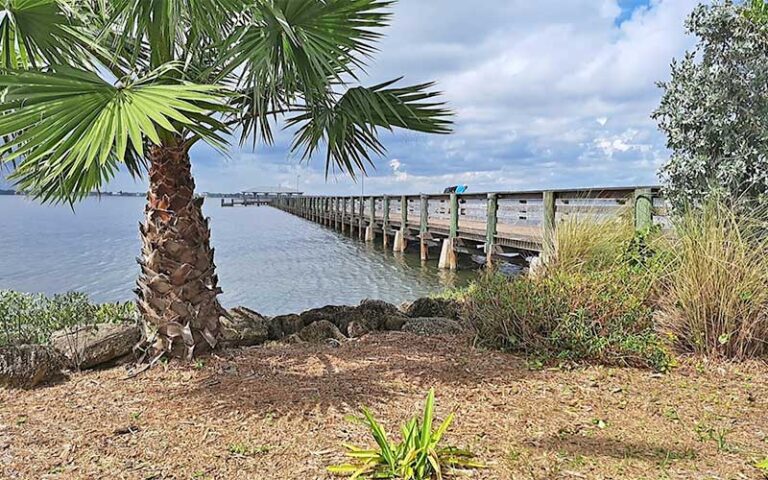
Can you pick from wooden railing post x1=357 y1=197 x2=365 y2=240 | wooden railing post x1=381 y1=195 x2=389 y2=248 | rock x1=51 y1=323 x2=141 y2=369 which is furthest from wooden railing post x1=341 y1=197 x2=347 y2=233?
rock x1=51 y1=323 x2=141 y2=369

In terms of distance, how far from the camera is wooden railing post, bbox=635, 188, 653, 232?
620 centimetres

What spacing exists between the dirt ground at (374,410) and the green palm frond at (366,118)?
62.2 inches

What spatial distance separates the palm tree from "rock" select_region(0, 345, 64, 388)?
68 centimetres

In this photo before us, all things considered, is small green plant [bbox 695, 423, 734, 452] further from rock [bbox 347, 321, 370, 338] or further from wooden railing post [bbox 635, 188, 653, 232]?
wooden railing post [bbox 635, 188, 653, 232]

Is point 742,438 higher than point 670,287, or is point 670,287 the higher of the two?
point 670,287

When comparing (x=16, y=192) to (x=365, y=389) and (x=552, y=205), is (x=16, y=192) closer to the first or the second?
(x=365, y=389)

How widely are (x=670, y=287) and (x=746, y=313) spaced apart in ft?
1.83

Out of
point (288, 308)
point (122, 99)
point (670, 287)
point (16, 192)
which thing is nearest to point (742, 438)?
point (670, 287)

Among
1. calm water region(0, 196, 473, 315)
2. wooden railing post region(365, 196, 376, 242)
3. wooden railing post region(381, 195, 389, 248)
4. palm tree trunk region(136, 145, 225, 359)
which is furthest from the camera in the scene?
wooden railing post region(365, 196, 376, 242)

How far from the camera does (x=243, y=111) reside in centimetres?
389

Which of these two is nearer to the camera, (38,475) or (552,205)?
(38,475)

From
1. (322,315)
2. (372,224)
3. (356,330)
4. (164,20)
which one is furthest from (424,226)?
(164,20)

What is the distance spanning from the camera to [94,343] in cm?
376

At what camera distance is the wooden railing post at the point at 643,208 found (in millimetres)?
6198
